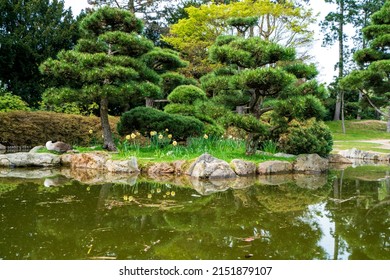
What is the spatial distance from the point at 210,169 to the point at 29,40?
40.4ft

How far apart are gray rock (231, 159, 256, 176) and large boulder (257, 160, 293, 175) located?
0.24m

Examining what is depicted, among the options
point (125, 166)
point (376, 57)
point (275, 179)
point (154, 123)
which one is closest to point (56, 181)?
point (125, 166)

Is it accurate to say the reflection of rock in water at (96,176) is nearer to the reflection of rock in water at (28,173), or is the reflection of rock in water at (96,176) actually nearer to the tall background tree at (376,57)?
the reflection of rock in water at (28,173)

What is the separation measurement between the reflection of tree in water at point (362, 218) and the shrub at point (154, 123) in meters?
4.58

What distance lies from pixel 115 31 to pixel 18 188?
14.7ft

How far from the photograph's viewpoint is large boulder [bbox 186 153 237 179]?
7.20 m

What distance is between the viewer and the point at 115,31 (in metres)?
8.77

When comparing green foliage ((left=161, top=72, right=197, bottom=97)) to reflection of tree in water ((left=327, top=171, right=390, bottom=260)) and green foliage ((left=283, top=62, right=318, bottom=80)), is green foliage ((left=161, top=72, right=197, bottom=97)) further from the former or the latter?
reflection of tree in water ((left=327, top=171, right=390, bottom=260))

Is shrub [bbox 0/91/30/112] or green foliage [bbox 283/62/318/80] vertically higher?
green foliage [bbox 283/62/318/80]

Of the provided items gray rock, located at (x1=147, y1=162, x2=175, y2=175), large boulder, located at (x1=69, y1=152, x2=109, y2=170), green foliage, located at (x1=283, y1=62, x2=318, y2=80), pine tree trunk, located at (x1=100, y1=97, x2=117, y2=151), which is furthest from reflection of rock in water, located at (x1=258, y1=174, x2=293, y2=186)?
pine tree trunk, located at (x1=100, y1=97, x2=117, y2=151)

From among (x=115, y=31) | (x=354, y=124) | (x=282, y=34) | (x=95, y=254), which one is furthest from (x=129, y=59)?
(x=354, y=124)

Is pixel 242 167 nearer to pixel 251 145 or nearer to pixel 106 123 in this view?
pixel 251 145

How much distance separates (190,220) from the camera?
404 cm

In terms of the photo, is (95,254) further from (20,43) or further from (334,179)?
(20,43)
